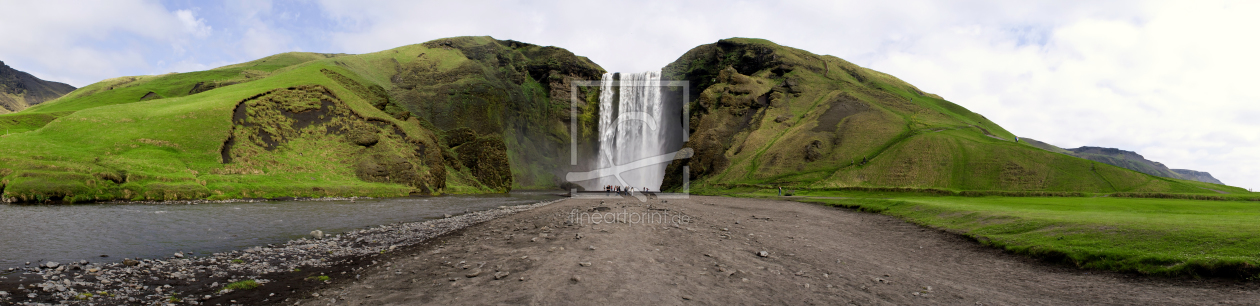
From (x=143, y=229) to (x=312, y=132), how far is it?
183ft

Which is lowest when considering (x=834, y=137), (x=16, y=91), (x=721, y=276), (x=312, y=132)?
(x=721, y=276)

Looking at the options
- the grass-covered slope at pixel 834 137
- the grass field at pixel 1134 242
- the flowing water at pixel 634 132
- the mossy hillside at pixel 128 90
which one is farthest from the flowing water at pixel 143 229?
the flowing water at pixel 634 132

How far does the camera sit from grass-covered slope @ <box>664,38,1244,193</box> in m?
Result: 64.7

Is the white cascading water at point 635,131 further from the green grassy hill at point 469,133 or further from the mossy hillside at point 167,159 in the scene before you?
the mossy hillside at point 167,159

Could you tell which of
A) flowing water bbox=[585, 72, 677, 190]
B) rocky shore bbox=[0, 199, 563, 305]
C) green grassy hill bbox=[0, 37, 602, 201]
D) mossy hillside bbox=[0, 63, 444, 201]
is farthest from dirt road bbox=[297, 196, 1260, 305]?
flowing water bbox=[585, 72, 677, 190]

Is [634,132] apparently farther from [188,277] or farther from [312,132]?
[188,277]

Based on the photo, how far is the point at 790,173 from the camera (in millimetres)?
83250

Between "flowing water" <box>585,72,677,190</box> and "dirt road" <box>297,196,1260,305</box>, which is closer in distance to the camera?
"dirt road" <box>297,196,1260,305</box>

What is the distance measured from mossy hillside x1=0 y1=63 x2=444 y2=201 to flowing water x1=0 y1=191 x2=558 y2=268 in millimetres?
6995

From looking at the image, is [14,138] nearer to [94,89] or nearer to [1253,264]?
[1253,264]

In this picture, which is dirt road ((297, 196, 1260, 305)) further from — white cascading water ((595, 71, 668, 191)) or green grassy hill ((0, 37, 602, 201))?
white cascading water ((595, 71, 668, 191))

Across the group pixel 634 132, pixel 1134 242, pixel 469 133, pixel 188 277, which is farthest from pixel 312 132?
pixel 1134 242

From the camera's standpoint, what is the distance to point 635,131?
360 ft

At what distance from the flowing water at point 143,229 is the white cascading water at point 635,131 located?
248ft
